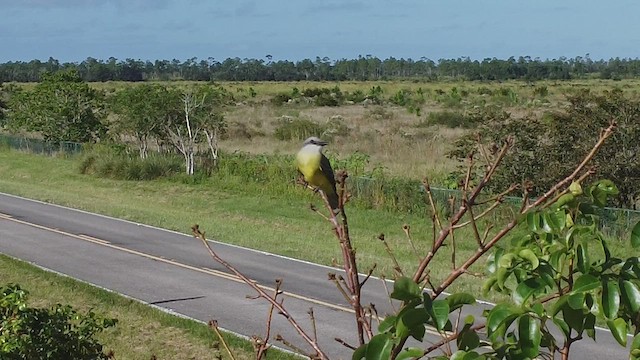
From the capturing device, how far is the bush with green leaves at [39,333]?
17.0ft

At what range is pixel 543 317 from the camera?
1.97m

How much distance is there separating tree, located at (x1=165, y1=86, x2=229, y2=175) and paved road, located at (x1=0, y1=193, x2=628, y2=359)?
8.56 m

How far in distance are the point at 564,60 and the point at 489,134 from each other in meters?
142

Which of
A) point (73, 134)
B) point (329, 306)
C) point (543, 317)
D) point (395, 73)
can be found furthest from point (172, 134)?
point (395, 73)

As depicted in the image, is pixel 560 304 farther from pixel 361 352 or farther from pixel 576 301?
pixel 361 352

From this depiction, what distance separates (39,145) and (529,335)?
119 feet

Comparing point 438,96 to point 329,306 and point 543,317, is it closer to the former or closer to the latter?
point 329,306

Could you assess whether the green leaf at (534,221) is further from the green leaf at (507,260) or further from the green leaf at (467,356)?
the green leaf at (467,356)

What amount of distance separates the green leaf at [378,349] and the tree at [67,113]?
35.3 metres

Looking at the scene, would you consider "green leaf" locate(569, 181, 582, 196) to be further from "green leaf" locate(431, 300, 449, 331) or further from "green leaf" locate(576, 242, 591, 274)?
"green leaf" locate(431, 300, 449, 331)

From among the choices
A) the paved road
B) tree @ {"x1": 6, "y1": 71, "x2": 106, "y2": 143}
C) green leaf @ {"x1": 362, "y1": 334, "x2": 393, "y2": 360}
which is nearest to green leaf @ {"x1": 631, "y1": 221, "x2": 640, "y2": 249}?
green leaf @ {"x1": 362, "y1": 334, "x2": 393, "y2": 360}

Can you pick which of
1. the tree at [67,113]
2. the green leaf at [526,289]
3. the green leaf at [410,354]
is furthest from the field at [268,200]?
the green leaf at [410,354]

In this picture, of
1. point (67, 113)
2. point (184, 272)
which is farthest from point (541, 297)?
point (67, 113)

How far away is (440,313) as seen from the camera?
188 centimetres
